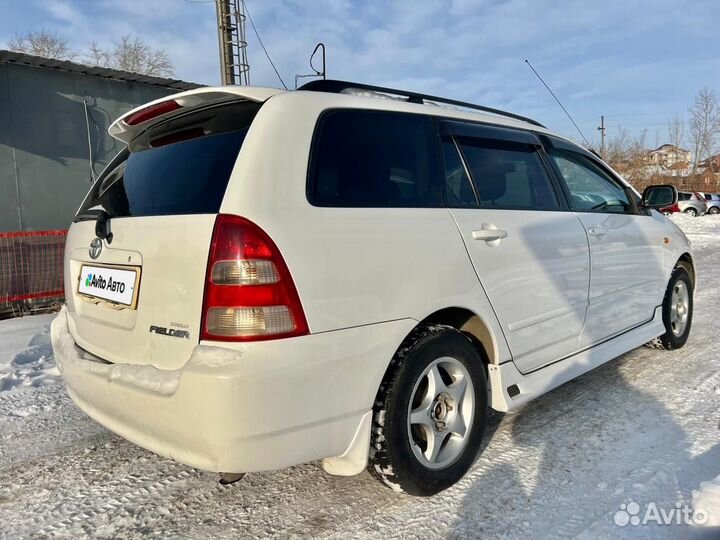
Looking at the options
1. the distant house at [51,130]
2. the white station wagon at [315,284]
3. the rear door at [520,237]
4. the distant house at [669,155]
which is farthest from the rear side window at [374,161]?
the distant house at [669,155]

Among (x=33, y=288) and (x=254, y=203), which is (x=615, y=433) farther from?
(x=33, y=288)

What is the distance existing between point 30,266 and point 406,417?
660 cm

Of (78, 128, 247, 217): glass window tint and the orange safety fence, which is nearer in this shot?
(78, 128, 247, 217): glass window tint

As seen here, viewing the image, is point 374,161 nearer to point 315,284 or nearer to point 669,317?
point 315,284

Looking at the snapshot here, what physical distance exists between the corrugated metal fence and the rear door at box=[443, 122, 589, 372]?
6.37m

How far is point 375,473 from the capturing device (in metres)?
2.33

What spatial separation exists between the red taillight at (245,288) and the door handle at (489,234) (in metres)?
1.11

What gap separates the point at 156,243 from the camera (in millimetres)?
2096

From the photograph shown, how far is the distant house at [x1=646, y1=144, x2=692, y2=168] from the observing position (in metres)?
45.3

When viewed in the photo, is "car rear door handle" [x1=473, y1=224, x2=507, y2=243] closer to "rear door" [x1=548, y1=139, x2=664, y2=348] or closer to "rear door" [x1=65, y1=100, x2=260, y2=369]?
"rear door" [x1=548, y1=139, x2=664, y2=348]

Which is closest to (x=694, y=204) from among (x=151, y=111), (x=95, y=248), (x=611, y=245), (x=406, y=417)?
(x=611, y=245)

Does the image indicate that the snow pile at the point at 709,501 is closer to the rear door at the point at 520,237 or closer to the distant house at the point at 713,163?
the rear door at the point at 520,237

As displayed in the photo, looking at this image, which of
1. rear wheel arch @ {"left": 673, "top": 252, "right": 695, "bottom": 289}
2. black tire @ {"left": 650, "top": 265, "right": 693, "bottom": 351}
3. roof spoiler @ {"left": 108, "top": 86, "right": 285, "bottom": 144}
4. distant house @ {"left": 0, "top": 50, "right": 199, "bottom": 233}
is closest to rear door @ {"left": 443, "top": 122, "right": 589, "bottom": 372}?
roof spoiler @ {"left": 108, "top": 86, "right": 285, "bottom": 144}

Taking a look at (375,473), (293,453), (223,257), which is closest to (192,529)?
(293,453)
